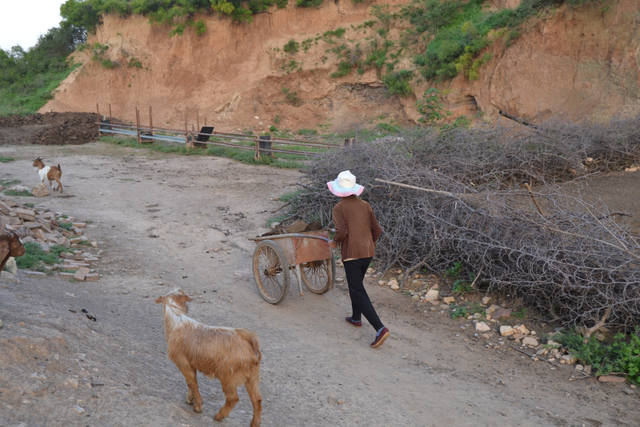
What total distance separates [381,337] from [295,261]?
4.46 feet

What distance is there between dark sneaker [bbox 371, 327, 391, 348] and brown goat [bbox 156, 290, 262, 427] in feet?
6.10

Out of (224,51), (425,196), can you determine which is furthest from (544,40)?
(224,51)

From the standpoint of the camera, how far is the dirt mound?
19812mm

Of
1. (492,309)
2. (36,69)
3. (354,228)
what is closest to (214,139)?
(354,228)

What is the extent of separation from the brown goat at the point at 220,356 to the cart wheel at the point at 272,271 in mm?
2262

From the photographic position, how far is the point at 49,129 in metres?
21.0

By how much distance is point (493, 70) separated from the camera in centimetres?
1948

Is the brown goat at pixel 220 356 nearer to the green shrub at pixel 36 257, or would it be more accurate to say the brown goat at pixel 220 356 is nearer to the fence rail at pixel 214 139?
the green shrub at pixel 36 257

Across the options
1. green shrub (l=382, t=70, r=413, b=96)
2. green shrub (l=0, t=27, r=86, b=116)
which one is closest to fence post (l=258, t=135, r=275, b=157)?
green shrub (l=382, t=70, r=413, b=96)

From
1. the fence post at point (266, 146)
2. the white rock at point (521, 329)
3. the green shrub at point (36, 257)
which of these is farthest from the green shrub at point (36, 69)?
the white rock at point (521, 329)

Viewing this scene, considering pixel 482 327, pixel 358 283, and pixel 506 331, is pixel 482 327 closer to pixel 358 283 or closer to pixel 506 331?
pixel 506 331

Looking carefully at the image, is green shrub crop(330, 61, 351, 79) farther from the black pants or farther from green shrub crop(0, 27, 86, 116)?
the black pants

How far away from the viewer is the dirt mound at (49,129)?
1981 centimetres

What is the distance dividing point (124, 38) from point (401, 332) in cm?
2991
